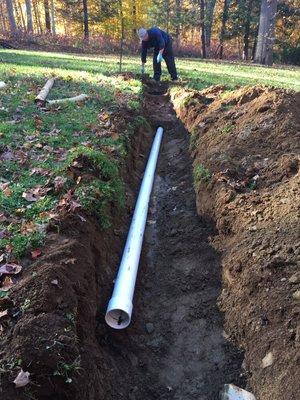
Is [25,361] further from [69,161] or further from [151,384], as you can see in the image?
[69,161]

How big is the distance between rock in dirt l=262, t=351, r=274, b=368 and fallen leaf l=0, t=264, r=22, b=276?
2.52m

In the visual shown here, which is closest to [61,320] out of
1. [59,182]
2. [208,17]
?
[59,182]

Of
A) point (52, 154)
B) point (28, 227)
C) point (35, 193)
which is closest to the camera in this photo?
point (28, 227)

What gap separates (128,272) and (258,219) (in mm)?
1861

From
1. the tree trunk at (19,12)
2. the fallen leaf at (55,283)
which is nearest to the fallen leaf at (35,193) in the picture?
the fallen leaf at (55,283)

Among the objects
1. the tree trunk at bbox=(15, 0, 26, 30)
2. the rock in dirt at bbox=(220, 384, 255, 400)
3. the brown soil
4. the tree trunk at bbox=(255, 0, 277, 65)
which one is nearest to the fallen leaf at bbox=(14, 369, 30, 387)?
the brown soil

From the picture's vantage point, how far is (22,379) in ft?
9.78

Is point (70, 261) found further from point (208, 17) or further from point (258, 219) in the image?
point (208, 17)

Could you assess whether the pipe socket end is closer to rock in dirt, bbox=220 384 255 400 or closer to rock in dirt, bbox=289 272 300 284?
rock in dirt, bbox=220 384 255 400

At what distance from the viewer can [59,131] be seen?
7953 millimetres

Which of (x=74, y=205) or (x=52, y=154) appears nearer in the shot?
(x=74, y=205)

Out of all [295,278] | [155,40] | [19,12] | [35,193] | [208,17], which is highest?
[19,12]

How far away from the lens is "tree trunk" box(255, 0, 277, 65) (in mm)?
24366

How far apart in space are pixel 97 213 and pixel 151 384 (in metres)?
2.25
